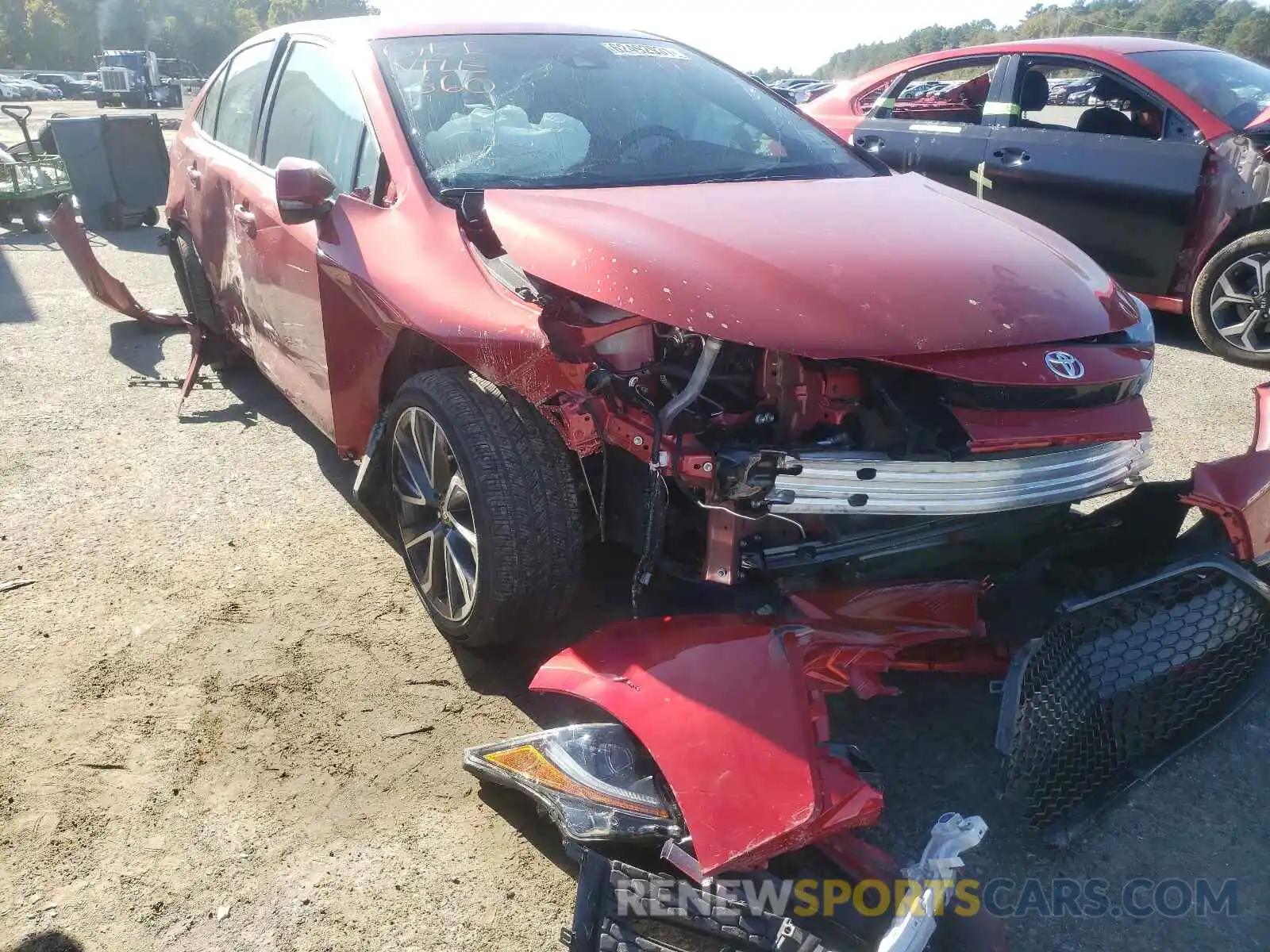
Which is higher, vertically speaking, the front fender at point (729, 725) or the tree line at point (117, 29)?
the tree line at point (117, 29)

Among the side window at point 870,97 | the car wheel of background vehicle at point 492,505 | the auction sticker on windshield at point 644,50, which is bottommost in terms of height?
the car wheel of background vehicle at point 492,505

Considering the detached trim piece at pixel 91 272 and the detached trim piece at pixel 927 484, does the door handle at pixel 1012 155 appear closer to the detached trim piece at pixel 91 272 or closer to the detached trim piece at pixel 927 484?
the detached trim piece at pixel 927 484

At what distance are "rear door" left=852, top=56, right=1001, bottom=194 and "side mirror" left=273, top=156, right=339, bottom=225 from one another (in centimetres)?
407

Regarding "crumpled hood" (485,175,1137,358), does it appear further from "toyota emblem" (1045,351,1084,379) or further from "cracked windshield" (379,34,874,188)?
"cracked windshield" (379,34,874,188)

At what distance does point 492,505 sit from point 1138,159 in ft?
15.8

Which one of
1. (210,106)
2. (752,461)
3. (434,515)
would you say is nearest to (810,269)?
(752,461)

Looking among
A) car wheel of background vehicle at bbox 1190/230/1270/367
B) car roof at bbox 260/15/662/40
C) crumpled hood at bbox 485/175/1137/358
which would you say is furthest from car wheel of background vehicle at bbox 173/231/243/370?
car wheel of background vehicle at bbox 1190/230/1270/367

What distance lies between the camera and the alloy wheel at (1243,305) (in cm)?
505

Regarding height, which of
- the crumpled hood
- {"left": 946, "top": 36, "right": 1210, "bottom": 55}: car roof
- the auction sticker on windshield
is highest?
{"left": 946, "top": 36, "right": 1210, "bottom": 55}: car roof

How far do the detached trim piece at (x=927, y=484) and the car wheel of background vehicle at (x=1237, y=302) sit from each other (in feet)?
12.4

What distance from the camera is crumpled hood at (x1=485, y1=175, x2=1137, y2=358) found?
196 centimetres

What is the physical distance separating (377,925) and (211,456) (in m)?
2.68

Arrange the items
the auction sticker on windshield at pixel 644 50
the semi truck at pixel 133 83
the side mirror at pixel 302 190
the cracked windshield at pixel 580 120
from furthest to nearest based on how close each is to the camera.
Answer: the semi truck at pixel 133 83, the auction sticker on windshield at pixel 644 50, the cracked windshield at pixel 580 120, the side mirror at pixel 302 190

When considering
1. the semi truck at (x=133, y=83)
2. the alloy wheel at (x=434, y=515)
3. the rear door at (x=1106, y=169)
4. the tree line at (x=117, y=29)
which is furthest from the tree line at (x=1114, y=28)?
the tree line at (x=117, y=29)
